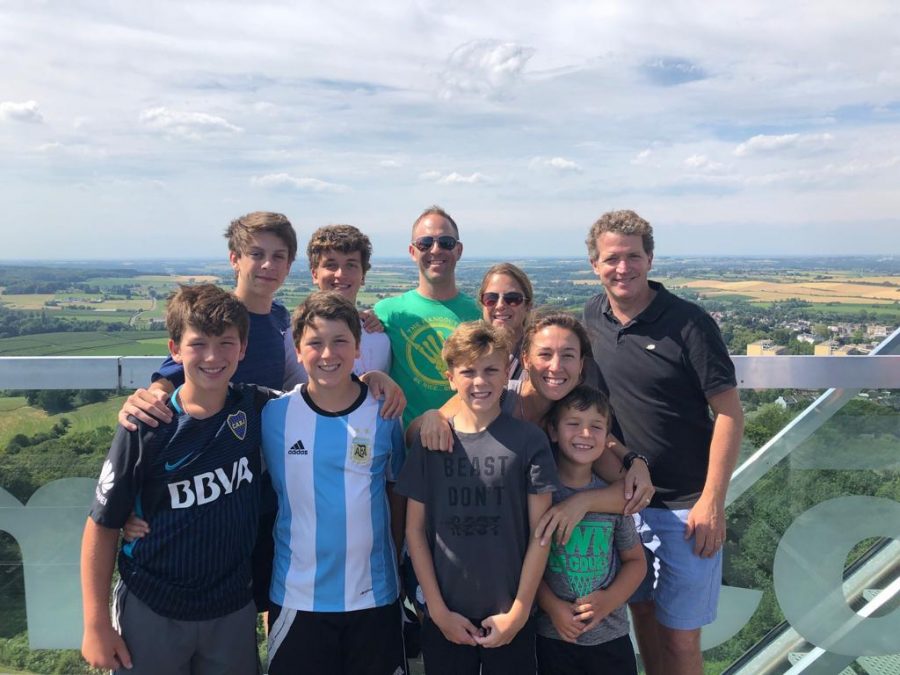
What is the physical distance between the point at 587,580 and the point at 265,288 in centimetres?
184

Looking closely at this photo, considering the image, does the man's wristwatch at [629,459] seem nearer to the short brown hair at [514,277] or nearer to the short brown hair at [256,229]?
the short brown hair at [514,277]

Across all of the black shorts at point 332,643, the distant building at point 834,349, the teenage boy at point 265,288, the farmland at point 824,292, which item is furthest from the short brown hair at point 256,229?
the farmland at point 824,292

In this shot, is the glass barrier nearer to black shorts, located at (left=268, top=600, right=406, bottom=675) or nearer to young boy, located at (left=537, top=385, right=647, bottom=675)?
young boy, located at (left=537, top=385, right=647, bottom=675)

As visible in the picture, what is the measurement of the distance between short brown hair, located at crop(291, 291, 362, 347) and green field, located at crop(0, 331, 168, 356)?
19.4 inches

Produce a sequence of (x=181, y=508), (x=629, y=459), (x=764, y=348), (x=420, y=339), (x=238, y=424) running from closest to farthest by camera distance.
Answer: (x=181, y=508)
(x=238, y=424)
(x=629, y=459)
(x=420, y=339)
(x=764, y=348)

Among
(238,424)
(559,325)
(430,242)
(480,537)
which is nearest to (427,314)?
(430,242)

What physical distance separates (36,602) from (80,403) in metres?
1.05

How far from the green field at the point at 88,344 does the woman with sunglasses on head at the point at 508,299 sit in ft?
4.47

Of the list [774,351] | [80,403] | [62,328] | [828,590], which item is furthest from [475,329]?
[62,328]

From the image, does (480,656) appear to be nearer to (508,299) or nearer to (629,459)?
(629,459)

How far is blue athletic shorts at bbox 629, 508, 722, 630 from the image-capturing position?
111 inches

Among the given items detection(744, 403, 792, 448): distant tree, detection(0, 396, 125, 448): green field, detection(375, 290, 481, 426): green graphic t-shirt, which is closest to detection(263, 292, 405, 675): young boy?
detection(375, 290, 481, 426): green graphic t-shirt

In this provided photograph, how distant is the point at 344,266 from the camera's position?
314 centimetres

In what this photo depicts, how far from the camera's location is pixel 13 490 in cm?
312
